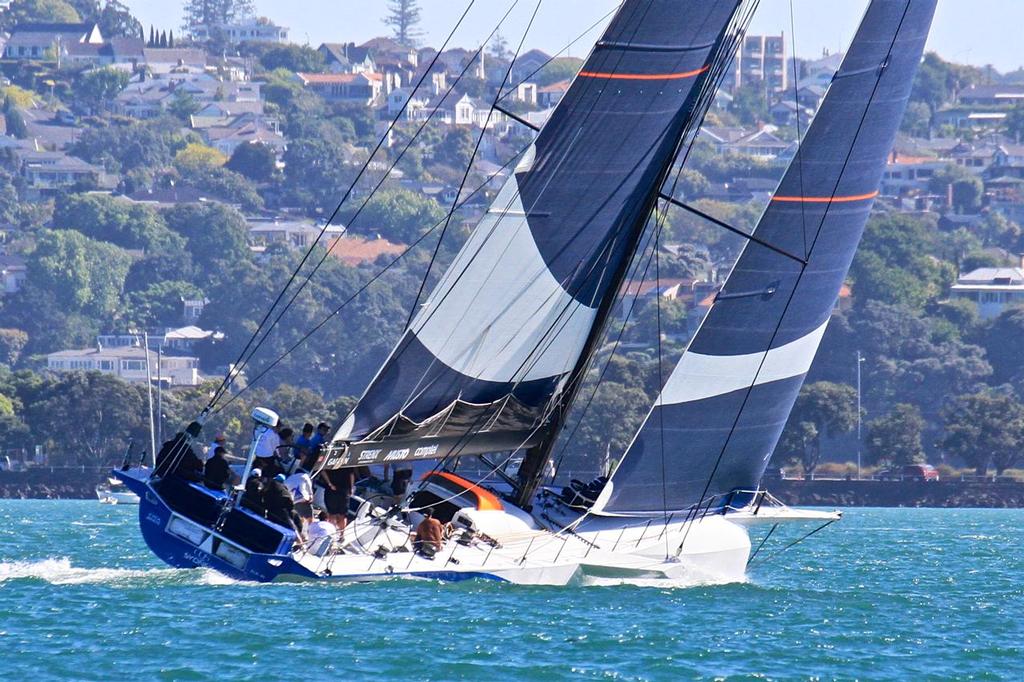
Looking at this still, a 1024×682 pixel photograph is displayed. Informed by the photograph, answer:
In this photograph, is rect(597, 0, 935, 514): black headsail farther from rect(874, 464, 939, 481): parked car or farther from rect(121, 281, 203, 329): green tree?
rect(121, 281, 203, 329): green tree

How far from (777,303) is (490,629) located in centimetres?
576

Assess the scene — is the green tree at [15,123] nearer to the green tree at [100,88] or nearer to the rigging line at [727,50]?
the green tree at [100,88]

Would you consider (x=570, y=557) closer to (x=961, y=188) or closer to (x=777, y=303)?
(x=777, y=303)

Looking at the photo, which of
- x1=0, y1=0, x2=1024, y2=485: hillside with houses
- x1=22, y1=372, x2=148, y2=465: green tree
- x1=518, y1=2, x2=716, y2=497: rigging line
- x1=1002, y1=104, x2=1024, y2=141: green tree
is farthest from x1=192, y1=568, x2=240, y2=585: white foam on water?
x1=1002, y1=104, x2=1024, y2=141: green tree

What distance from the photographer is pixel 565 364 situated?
23750mm

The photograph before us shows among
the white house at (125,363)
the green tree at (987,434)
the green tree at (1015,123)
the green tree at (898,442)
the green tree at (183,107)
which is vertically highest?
the green tree at (1015,123)

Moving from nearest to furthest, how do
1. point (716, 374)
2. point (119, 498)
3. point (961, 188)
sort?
point (716, 374) < point (119, 498) < point (961, 188)

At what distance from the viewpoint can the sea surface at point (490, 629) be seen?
18172 mm

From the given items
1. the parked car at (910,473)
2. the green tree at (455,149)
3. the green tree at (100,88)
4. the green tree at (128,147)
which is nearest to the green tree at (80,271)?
the green tree at (128,147)

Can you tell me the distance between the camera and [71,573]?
80.2 ft

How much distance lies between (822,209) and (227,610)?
763 centimetres

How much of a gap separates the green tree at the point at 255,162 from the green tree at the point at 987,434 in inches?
3711

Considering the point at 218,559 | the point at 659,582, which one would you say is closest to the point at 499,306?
the point at 659,582

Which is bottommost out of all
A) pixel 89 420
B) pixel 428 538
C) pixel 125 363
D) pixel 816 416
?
pixel 125 363
